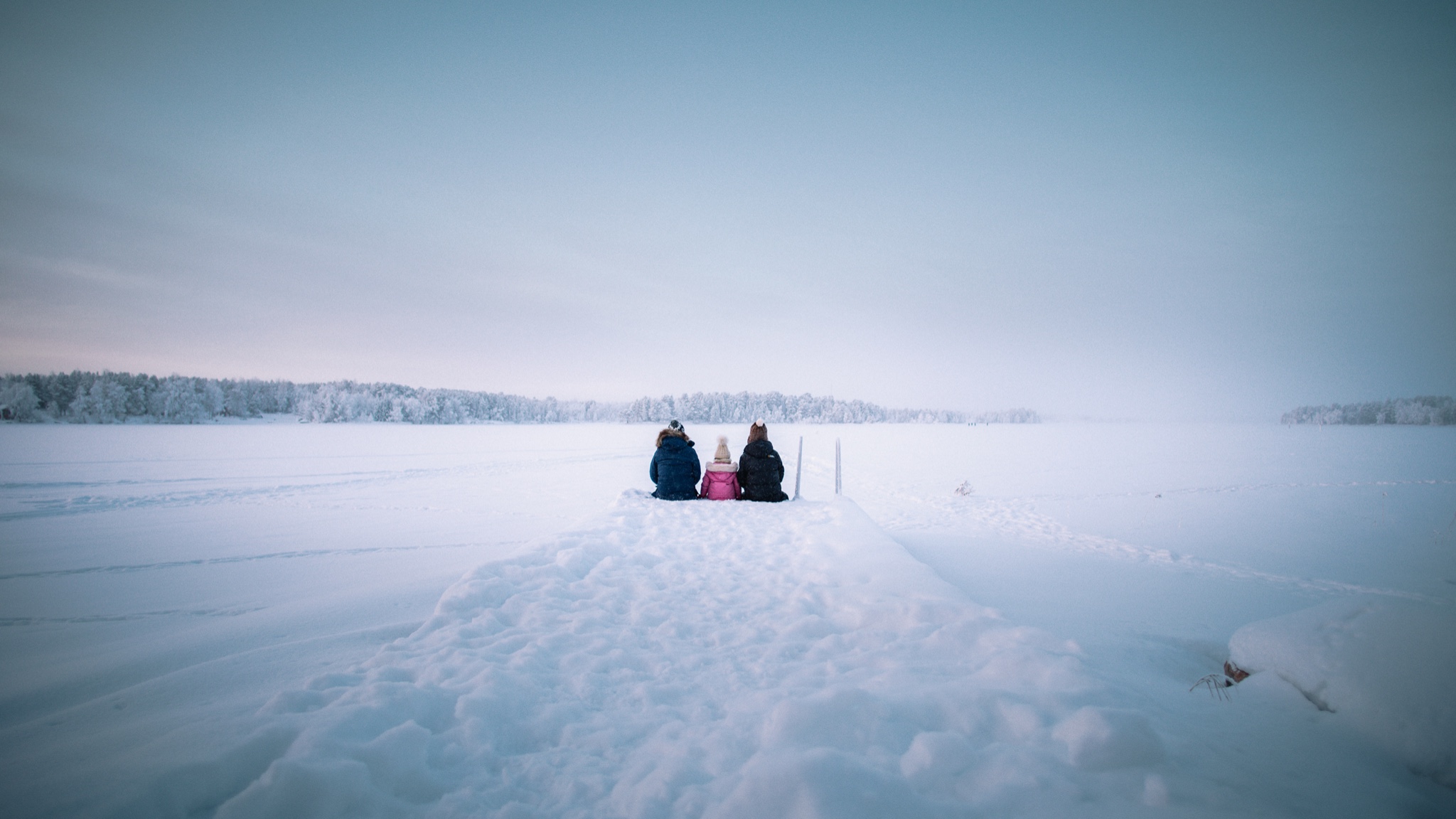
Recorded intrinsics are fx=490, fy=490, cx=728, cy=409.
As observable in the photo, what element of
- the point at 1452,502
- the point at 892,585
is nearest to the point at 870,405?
the point at 1452,502

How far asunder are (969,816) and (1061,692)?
1246 mm

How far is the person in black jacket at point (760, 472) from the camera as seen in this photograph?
10.3 m

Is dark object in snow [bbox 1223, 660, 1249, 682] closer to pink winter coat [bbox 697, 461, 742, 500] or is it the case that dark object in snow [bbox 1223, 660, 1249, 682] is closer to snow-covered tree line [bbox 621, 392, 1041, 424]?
pink winter coat [bbox 697, 461, 742, 500]

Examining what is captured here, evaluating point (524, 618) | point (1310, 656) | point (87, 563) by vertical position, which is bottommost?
point (87, 563)

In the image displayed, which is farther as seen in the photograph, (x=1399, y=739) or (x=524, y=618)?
(x=524, y=618)

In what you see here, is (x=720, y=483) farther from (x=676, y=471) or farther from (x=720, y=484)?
(x=676, y=471)

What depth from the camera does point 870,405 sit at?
491 ft

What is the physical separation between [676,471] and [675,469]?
48 millimetres

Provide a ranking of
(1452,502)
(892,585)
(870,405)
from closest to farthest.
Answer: (892,585), (1452,502), (870,405)

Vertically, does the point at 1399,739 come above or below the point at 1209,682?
above

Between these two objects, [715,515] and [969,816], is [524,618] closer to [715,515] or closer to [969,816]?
[969,816]

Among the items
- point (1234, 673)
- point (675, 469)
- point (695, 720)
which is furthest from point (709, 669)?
point (675, 469)

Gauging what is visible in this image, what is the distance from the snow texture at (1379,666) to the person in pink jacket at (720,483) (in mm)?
7578

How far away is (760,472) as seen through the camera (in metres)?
10.3
